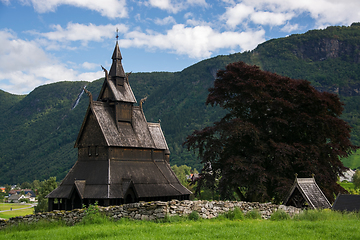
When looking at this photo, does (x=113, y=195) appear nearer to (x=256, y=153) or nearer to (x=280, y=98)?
(x=256, y=153)

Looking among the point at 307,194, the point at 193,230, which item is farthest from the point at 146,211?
the point at 307,194

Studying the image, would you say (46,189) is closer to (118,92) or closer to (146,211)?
(118,92)

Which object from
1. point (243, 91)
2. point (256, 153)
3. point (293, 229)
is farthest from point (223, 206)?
point (243, 91)

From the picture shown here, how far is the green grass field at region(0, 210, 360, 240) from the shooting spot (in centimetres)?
1495

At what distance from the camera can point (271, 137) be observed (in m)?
33.2

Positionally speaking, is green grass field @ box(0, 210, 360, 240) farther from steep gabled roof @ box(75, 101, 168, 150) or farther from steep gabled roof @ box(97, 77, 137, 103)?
steep gabled roof @ box(97, 77, 137, 103)

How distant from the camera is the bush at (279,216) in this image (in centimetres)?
2064

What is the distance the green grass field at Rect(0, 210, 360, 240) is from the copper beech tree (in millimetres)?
12245

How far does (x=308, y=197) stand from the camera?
23047 millimetres

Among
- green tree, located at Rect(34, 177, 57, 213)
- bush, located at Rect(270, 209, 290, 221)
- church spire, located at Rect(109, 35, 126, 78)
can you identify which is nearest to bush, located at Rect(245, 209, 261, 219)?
bush, located at Rect(270, 209, 290, 221)

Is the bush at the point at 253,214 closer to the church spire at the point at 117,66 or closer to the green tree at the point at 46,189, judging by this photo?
the church spire at the point at 117,66

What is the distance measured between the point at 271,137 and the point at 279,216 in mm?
13284

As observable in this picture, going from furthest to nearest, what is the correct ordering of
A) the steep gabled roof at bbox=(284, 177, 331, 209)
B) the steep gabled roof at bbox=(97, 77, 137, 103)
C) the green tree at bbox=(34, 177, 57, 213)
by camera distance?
1. the green tree at bbox=(34, 177, 57, 213)
2. the steep gabled roof at bbox=(97, 77, 137, 103)
3. the steep gabled roof at bbox=(284, 177, 331, 209)

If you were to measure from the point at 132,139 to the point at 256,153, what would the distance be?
11.8m
